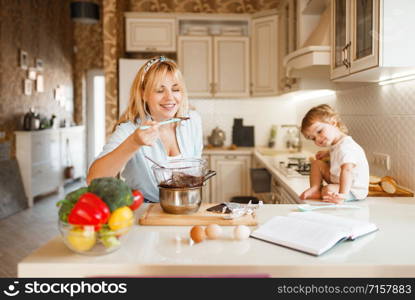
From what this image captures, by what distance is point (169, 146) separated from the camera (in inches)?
82.4

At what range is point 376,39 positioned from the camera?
6.21 feet

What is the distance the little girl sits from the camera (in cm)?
193

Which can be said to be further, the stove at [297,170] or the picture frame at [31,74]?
the picture frame at [31,74]

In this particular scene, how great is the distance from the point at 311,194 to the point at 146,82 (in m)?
0.98

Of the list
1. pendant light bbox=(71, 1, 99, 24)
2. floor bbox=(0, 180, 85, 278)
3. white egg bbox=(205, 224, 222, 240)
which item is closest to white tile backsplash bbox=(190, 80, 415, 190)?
white egg bbox=(205, 224, 222, 240)

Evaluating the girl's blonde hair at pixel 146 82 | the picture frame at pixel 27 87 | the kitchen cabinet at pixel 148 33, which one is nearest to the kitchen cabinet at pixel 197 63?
the kitchen cabinet at pixel 148 33

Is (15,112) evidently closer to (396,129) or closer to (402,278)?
(396,129)

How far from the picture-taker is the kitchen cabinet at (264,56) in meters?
4.96

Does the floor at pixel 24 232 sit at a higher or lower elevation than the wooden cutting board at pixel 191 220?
lower

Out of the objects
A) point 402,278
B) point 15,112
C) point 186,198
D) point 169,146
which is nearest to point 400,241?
point 402,278

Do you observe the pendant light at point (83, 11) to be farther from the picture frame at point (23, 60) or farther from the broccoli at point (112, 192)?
the broccoli at point (112, 192)

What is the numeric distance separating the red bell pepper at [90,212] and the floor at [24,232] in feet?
8.81

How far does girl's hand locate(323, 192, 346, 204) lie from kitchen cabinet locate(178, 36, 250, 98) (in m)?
3.40

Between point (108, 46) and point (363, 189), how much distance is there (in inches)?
147
